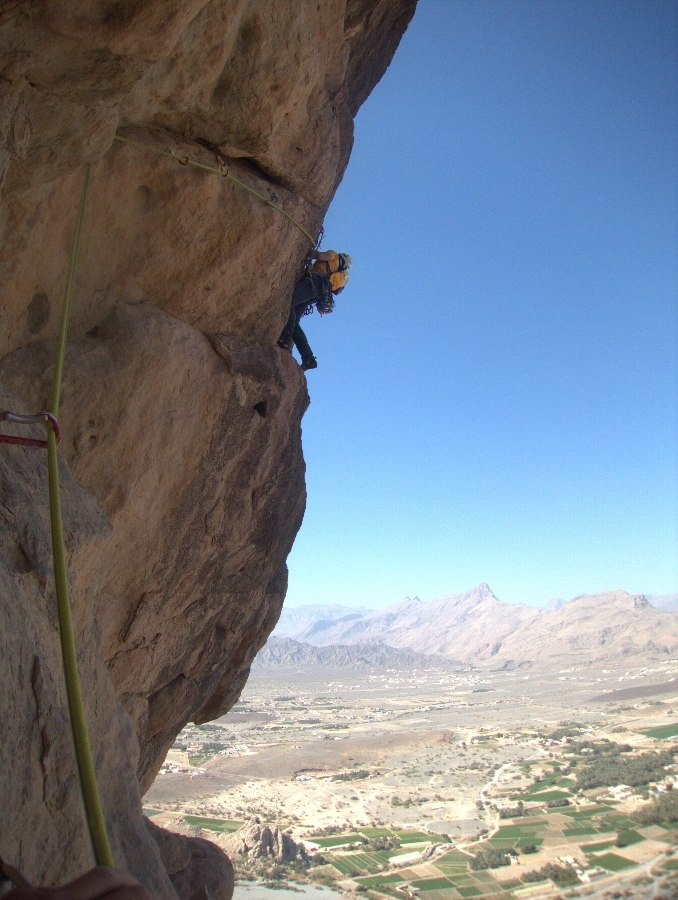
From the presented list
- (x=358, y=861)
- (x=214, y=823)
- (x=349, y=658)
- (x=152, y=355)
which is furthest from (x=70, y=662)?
(x=349, y=658)

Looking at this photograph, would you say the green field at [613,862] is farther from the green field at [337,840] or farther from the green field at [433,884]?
the green field at [337,840]

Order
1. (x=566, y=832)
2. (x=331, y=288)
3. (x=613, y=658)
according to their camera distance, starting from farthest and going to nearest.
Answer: (x=613, y=658) → (x=566, y=832) → (x=331, y=288)

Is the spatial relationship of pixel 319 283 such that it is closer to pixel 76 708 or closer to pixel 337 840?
pixel 76 708

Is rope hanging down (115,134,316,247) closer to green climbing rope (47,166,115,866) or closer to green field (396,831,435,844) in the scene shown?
green climbing rope (47,166,115,866)

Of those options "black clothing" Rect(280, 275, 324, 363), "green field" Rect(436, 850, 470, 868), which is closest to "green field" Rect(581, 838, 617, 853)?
"green field" Rect(436, 850, 470, 868)

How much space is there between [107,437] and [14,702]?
119 inches

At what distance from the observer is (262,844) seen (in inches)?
1240

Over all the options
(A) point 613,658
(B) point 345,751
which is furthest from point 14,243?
(A) point 613,658

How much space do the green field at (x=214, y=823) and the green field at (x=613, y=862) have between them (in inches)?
757

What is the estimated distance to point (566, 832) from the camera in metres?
35.2

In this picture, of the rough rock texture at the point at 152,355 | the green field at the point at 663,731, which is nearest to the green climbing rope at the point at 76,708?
the rough rock texture at the point at 152,355

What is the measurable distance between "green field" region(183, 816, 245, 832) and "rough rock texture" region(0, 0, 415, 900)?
101 feet

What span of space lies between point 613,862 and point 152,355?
119 ft

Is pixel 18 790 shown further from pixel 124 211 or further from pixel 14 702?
pixel 124 211
